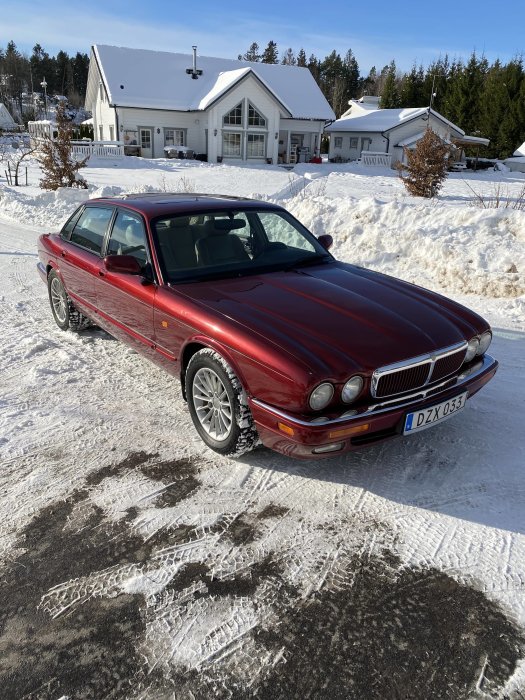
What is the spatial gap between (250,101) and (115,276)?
3570cm

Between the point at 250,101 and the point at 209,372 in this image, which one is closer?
the point at 209,372

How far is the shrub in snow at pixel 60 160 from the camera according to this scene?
1667cm

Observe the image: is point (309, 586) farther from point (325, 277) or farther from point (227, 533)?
point (325, 277)

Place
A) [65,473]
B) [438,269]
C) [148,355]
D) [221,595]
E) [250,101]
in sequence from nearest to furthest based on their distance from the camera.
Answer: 1. [221,595]
2. [65,473]
3. [148,355]
4. [438,269]
5. [250,101]

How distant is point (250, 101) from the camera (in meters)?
36.3

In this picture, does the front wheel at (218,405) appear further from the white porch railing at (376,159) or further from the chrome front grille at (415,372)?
the white porch railing at (376,159)

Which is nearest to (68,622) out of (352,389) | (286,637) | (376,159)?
(286,637)

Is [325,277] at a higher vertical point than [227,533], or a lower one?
higher

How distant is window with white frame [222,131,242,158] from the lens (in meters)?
36.6

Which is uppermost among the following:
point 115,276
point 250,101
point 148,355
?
point 250,101

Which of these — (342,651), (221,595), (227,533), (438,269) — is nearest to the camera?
(342,651)

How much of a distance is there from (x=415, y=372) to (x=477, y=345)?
82 centimetres

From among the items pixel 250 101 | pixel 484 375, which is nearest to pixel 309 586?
pixel 484 375

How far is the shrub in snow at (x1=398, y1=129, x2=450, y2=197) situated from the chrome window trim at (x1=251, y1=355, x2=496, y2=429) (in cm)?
1208
